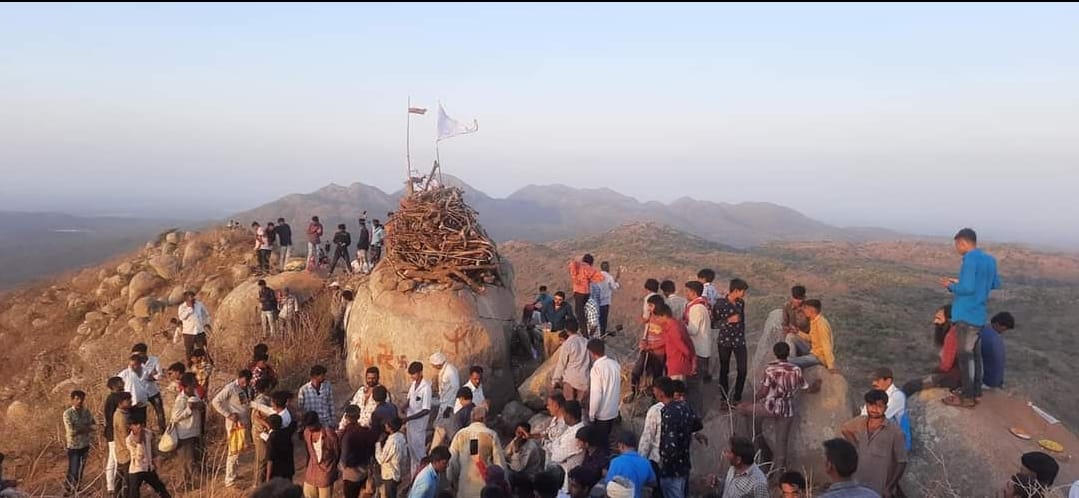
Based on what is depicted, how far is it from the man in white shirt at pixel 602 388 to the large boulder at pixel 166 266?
17.0 metres

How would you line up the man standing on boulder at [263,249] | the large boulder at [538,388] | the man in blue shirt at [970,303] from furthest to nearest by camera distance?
the man standing on boulder at [263,249], the large boulder at [538,388], the man in blue shirt at [970,303]

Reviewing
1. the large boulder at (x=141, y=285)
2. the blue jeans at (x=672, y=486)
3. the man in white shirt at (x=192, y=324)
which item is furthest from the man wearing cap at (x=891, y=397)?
the large boulder at (x=141, y=285)

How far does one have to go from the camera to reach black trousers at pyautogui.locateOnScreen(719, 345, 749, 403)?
328 inches

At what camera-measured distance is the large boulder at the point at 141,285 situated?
19.2 meters

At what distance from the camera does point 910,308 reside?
25625mm

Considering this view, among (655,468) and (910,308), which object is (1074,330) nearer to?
(910,308)

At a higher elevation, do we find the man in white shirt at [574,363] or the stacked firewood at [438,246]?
the stacked firewood at [438,246]

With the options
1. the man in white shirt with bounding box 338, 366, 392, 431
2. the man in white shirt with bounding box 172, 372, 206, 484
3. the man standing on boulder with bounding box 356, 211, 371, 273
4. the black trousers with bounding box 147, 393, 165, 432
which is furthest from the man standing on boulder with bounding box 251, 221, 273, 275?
the man in white shirt with bounding box 338, 366, 392, 431

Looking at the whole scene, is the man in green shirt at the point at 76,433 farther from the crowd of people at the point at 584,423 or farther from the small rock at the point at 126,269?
the small rock at the point at 126,269

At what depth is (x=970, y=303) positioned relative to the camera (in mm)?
7324

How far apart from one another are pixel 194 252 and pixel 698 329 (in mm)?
17132

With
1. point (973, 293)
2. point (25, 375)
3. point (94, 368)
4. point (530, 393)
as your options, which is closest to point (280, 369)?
point (530, 393)

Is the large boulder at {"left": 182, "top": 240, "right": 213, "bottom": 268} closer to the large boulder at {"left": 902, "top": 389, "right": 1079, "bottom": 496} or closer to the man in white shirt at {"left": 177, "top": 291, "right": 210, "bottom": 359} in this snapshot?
the man in white shirt at {"left": 177, "top": 291, "right": 210, "bottom": 359}

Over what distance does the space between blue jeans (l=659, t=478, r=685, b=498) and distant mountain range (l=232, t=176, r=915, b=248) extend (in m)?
64.2
